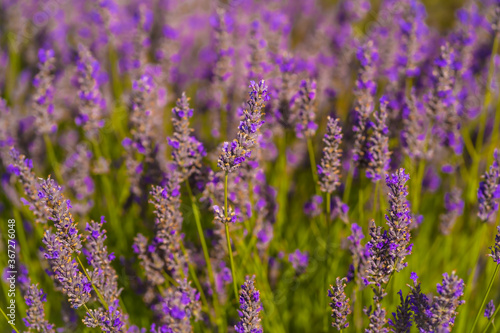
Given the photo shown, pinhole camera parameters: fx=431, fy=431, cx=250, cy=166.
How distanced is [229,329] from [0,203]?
1.83 metres

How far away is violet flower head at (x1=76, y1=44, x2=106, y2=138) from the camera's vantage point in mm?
2350

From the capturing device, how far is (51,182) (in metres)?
1.55

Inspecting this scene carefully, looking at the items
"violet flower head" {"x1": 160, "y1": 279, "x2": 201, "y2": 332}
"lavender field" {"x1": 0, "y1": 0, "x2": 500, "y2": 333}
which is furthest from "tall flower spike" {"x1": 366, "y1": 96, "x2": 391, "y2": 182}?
"violet flower head" {"x1": 160, "y1": 279, "x2": 201, "y2": 332}

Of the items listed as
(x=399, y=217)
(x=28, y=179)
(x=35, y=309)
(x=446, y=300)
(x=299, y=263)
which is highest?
(x=28, y=179)

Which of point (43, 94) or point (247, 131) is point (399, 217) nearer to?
point (247, 131)

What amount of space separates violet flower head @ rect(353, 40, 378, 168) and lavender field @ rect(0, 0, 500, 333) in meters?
0.01

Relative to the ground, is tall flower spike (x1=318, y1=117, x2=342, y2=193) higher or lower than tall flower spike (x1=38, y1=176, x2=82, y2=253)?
higher

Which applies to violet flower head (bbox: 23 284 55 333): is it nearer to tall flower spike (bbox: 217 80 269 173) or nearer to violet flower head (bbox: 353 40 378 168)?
tall flower spike (bbox: 217 80 269 173)

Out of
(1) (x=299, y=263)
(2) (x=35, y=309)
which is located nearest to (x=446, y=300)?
(1) (x=299, y=263)

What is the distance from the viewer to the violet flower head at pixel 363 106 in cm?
200

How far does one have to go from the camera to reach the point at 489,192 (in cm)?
193

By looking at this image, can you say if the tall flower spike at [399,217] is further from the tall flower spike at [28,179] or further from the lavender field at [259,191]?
the tall flower spike at [28,179]

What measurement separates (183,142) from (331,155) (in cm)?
65

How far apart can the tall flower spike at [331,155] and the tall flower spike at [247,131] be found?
1.21 ft
